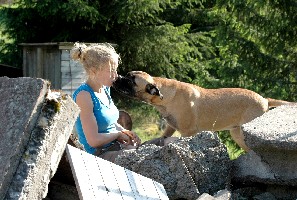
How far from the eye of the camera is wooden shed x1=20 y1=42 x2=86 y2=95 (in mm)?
14719

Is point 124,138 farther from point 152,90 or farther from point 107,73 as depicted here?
point 152,90

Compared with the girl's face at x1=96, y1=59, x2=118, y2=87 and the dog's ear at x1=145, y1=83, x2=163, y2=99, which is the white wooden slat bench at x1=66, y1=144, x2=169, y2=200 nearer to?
the girl's face at x1=96, y1=59, x2=118, y2=87

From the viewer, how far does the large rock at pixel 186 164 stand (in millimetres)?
4055

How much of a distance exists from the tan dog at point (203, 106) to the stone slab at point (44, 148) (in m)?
5.66

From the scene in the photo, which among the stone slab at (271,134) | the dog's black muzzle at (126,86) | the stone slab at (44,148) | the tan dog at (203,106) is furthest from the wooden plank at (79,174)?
the tan dog at (203,106)

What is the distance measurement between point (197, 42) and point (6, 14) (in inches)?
185

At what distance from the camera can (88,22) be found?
1560cm

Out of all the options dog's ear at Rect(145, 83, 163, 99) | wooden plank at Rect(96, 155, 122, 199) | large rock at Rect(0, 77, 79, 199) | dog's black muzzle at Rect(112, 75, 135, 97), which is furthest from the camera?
dog's ear at Rect(145, 83, 163, 99)

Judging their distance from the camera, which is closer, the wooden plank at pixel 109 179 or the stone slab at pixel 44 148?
the stone slab at pixel 44 148

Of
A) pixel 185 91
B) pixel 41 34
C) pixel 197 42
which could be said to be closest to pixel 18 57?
pixel 41 34

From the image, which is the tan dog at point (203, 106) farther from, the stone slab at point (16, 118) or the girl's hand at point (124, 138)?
the stone slab at point (16, 118)

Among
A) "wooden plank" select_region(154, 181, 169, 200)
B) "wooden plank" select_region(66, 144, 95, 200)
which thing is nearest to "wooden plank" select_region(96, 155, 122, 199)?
"wooden plank" select_region(66, 144, 95, 200)

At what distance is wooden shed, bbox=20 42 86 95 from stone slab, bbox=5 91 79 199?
38.0 feet

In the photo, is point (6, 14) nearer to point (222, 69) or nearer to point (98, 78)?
point (222, 69)
